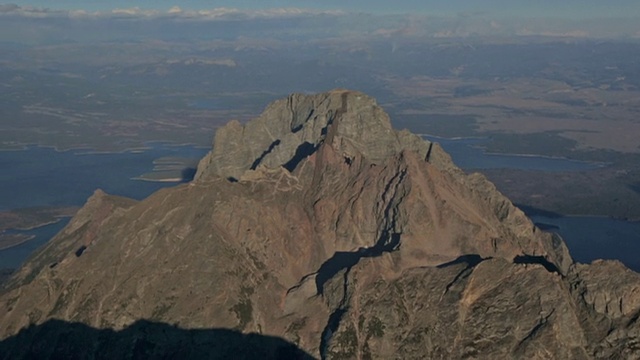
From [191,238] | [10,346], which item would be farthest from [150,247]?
[10,346]

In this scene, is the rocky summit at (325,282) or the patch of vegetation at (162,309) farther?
the patch of vegetation at (162,309)

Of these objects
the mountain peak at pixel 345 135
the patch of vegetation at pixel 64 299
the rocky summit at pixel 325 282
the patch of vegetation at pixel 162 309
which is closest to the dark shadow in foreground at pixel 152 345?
the rocky summit at pixel 325 282

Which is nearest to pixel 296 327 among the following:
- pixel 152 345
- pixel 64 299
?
pixel 152 345

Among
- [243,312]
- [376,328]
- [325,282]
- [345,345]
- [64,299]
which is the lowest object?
[64,299]

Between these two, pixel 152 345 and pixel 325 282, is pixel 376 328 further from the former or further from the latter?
pixel 152 345

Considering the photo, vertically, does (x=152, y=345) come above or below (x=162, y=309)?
below

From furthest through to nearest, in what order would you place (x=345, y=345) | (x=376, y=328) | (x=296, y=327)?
(x=296, y=327) < (x=376, y=328) < (x=345, y=345)

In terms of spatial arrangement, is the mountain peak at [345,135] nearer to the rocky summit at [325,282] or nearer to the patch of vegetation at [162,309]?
the rocky summit at [325,282]

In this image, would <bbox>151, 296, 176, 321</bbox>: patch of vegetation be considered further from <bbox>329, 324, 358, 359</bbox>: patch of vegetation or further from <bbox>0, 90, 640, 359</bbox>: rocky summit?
<bbox>329, 324, 358, 359</bbox>: patch of vegetation
